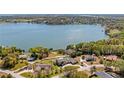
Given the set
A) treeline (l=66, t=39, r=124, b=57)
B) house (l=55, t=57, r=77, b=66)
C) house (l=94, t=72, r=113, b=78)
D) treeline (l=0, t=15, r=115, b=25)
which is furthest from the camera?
treeline (l=0, t=15, r=115, b=25)

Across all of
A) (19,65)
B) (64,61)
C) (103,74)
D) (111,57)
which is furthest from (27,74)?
(111,57)

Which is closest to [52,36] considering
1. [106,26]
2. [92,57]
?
[92,57]

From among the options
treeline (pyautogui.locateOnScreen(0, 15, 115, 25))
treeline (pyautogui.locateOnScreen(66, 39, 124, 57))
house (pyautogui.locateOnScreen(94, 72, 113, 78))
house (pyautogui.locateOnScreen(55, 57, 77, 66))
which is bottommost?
house (pyautogui.locateOnScreen(94, 72, 113, 78))

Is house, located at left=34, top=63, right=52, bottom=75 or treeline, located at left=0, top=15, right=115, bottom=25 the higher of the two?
treeline, located at left=0, top=15, right=115, bottom=25

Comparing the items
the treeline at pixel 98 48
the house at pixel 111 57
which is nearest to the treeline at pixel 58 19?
the treeline at pixel 98 48

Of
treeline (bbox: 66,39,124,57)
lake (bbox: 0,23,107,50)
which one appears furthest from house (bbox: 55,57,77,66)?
lake (bbox: 0,23,107,50)

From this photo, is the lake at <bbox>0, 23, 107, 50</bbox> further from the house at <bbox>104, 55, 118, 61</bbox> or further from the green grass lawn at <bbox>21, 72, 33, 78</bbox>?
the green grass lawn at <bbox>21, 72, 33, 78</bbox>

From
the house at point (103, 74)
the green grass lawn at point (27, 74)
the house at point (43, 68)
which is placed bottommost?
the green grass lawn at point (27, 74)

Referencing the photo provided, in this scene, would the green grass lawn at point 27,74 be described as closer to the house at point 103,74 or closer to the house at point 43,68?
the house at point 43,68
